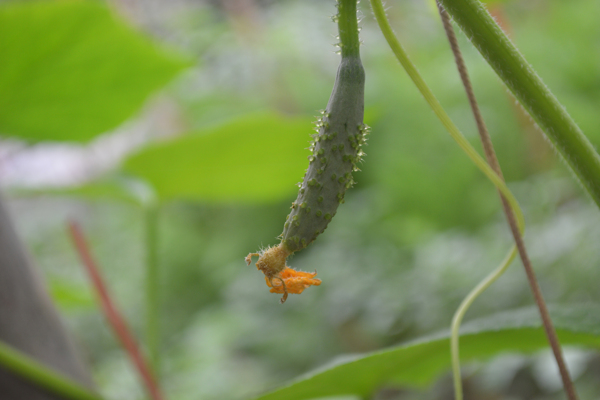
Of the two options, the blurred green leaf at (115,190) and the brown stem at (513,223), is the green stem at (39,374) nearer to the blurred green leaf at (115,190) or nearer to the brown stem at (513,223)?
the blurred green leaf at (115,190)

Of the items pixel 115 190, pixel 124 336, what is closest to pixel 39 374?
pixel 124 336

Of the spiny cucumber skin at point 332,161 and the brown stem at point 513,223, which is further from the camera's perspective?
the brown stem at point 513,223

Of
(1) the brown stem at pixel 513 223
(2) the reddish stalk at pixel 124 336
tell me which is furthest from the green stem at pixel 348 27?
(2) the reddish stalk at pixel 124 336

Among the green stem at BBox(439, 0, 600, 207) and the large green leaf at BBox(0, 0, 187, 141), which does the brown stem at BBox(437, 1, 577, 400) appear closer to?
the green stem at BBox(439, 0, 600, 207)

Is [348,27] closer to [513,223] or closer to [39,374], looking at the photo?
[513,223]

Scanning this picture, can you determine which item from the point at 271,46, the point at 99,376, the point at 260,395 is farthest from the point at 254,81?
the point at 260,395

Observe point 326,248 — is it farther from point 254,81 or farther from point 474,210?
point 254,81
